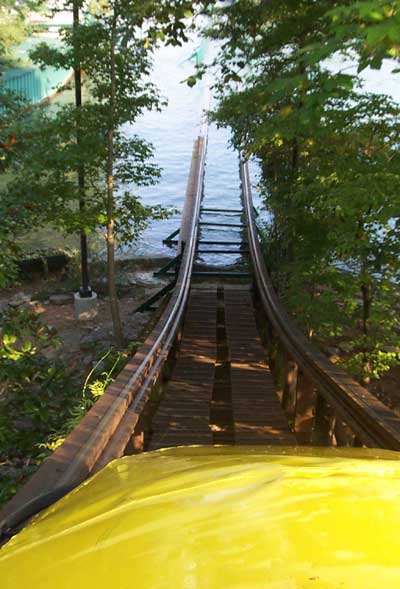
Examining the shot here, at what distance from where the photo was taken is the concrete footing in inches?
413

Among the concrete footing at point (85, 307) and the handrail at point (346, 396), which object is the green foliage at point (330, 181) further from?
the concrete footing at point (85, 307)

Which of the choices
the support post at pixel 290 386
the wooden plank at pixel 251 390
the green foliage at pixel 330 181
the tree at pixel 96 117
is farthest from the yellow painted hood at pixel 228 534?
the tree at pixel 96 117

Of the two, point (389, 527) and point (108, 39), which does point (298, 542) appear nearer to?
point (389, 527)

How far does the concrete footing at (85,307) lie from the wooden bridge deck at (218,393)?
3281 mm

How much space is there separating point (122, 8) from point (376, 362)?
5438mm

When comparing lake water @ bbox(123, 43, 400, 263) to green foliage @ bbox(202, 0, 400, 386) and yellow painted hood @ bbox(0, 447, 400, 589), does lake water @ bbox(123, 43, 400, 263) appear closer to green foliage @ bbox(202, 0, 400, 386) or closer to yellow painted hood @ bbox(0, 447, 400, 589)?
green foliage @ bbox(202, 0, 400, 386)

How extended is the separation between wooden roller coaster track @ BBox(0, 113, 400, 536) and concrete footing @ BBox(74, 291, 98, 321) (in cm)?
245

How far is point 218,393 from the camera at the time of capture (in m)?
5.78

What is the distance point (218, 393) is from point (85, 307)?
5422 mm

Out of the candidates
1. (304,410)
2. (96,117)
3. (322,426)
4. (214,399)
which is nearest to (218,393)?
(214,399)

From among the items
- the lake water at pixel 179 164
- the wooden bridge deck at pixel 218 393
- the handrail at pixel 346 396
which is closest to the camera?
the handrail at pixel 346 396

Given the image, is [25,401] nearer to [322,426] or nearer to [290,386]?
[290,386]

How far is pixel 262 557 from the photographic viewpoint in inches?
37.7

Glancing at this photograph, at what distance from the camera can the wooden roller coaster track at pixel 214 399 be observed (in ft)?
7.51
